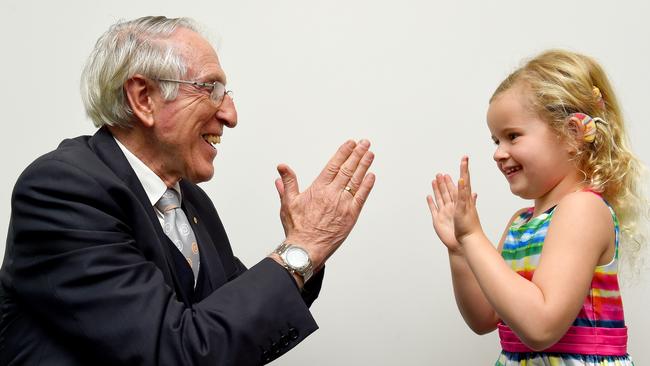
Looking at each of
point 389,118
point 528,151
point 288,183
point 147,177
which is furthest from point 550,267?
point 389,118

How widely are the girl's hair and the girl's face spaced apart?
0.7 inches

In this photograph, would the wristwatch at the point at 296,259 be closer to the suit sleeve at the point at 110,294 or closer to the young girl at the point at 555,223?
the suit sleeve at the point at 110,294

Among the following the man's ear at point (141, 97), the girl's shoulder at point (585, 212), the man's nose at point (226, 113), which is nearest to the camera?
the girl's shoulder at point (585, 212)

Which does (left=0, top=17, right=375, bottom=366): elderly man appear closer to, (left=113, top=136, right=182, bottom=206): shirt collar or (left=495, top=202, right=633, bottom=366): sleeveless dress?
(left=113, top=136, right=182, bottom=206): shirt collar

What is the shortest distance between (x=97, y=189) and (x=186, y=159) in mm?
322

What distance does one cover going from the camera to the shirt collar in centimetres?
154

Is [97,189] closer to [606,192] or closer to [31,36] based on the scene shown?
[606,192]

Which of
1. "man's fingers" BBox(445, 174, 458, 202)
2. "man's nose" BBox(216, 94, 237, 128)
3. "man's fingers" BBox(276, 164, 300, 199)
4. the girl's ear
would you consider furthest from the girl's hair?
"man's nose" BBox(216, 94, 237, 128)

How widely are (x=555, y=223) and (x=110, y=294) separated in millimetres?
829

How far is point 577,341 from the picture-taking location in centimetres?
136

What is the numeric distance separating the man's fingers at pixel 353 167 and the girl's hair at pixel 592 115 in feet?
1.03

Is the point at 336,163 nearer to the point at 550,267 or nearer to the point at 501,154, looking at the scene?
the point at 501,154

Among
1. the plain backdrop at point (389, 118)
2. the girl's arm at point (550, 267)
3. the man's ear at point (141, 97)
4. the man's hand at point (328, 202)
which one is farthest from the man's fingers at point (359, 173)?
the plain backdrop at point (389, 118)

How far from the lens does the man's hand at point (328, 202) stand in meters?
1.47
